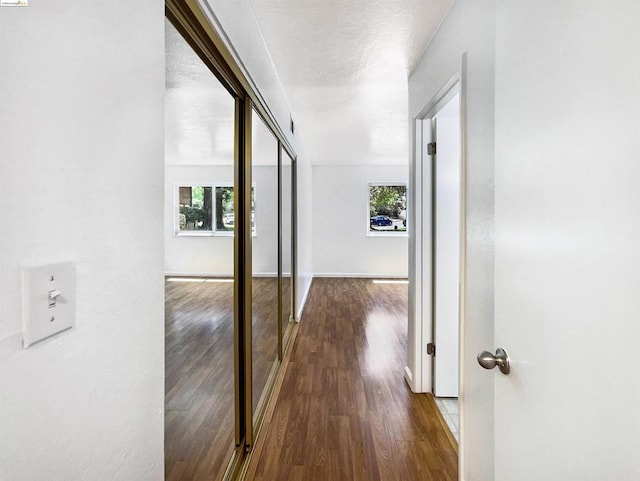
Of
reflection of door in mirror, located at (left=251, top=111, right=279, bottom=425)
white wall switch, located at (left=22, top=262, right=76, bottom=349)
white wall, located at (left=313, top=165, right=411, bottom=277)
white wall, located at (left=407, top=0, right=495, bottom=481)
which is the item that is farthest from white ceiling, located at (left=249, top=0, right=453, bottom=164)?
white wall, located at (left=313, top=165, right=411, bottom=277)

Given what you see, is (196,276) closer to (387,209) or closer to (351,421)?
(351,421)

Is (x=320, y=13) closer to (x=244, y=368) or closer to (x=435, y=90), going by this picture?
(x=435, y=90)

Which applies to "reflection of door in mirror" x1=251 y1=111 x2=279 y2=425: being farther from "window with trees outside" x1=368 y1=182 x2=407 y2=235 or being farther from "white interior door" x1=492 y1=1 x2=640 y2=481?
"window with trees outside" x1=368 y1=182 x2=407 y2=235

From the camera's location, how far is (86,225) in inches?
23.5

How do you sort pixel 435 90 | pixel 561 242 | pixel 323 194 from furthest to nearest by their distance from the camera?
1. pixel 323 194
2. pixel 435 90
3. pixel 561 242

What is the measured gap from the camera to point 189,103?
1277mm

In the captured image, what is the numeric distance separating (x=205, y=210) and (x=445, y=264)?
1735 mm

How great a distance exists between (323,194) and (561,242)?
22.9 ft

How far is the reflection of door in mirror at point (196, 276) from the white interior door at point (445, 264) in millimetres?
1491

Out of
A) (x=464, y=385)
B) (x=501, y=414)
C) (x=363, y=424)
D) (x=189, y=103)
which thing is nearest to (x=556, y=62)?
(x=501, y=414)

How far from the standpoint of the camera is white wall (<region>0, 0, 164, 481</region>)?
0.46 m

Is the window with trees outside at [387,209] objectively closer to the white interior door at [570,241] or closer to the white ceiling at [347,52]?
the white ceiling at [347,52]

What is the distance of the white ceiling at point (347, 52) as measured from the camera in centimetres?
179

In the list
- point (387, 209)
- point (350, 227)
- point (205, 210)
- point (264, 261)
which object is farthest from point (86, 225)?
point (387, 209)
